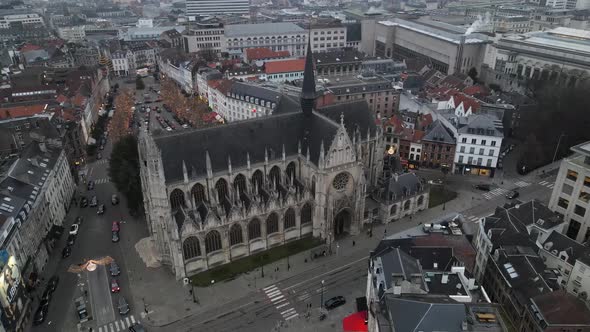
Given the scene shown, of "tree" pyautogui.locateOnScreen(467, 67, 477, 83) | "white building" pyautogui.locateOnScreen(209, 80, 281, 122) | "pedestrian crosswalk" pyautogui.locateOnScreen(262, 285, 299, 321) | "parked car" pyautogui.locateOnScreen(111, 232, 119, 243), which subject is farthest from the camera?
"tree" pyautogui.locateOnScreen(467, 67, 477, 83)

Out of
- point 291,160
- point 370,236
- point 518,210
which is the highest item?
point 291,160

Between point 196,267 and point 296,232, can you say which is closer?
point 196,267

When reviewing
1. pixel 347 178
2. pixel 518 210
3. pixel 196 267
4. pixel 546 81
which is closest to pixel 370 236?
pixel 347 178

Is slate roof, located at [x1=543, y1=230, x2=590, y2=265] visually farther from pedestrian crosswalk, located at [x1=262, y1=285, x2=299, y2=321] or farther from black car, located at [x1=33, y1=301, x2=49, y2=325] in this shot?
black car, located at [x1=33, y1=301, x2=49, y2=325]

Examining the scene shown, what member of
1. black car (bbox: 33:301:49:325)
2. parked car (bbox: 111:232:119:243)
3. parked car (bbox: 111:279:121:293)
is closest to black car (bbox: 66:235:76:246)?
parked car (bbox: 111:232:119:243)

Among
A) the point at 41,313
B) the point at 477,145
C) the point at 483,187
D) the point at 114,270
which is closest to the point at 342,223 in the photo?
the point at 483,187

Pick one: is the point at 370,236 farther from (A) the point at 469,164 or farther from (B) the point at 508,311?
(A) the point at 469,164

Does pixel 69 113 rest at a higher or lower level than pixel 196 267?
higher
